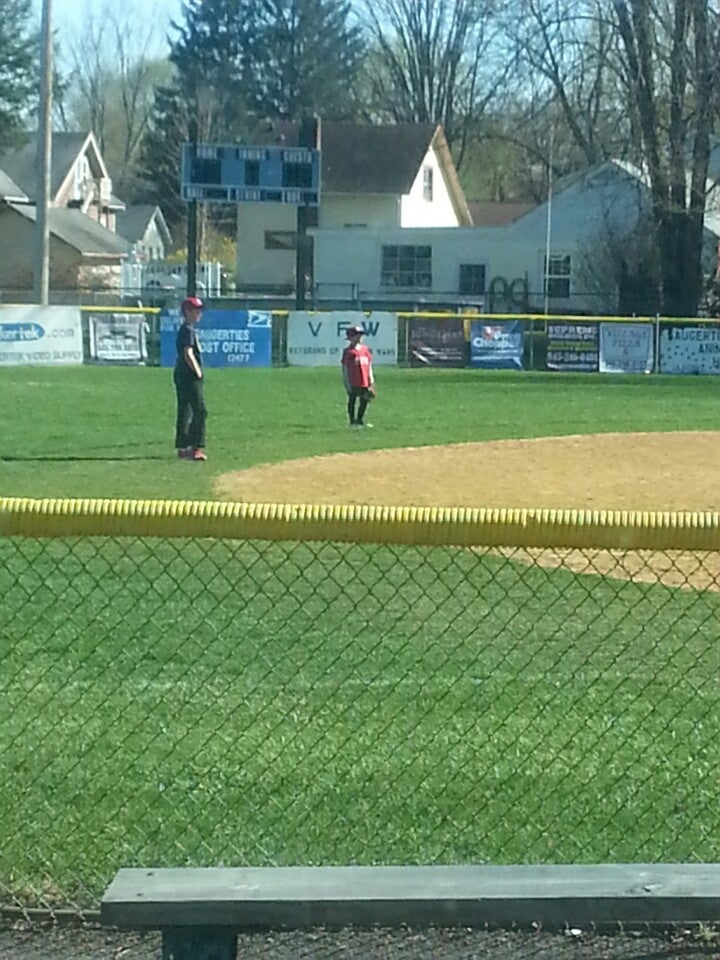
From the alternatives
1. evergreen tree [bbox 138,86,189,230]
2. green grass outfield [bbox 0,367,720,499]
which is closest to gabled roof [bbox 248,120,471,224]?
evergreen tree [bbox 138,86,189,230]

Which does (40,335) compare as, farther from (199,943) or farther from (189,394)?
Result: (199,943)

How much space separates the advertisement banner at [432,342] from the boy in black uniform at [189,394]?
19179 mm

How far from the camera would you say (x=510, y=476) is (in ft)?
57.5

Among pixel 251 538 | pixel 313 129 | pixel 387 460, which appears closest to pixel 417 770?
pixel 251 538

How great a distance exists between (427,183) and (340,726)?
58968 mm

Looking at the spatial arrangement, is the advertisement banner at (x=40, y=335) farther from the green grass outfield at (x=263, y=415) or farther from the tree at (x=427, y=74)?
the tree at (x=427, y=74)

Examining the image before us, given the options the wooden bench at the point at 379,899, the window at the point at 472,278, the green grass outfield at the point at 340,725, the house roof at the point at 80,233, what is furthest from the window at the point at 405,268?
the wooden bench at the point at 379,899

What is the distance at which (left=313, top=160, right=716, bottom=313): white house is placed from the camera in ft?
170

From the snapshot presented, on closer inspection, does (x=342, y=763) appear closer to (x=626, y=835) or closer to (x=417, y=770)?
(x=417, y=770)

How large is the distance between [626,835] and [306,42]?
78.0m

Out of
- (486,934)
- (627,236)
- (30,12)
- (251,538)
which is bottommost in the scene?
(486,934)

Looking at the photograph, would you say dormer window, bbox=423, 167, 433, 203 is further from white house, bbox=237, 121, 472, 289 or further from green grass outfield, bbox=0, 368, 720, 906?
green grass outfield, bbox=0, 368, 720, 906

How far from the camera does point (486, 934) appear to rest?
16.0ft

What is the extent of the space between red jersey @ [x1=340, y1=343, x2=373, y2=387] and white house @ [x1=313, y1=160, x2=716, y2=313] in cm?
2905
